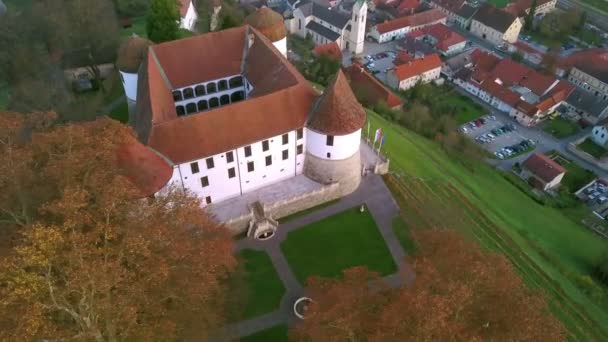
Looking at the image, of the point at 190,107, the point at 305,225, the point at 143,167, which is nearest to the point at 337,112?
the point at 305,225

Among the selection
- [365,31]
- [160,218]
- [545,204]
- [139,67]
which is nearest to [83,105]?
[139,67]

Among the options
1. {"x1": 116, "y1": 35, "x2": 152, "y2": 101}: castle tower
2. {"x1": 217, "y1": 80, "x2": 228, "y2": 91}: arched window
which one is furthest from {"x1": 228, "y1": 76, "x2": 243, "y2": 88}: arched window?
{"x1": 116, "y1": 35, "x2": 152, "y2": 101}: castle tower

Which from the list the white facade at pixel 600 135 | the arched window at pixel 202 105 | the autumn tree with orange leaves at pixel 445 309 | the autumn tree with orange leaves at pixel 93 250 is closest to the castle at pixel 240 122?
the arched window at pixel 202 105

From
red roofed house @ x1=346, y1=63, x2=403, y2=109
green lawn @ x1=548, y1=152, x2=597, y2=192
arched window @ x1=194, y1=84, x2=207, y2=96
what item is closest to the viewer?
arched window @ x1=194, y1=84, x2=207, y2=96

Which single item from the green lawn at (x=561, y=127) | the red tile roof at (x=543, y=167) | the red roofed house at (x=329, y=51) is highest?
the red roofed house at (x=329, y=51)

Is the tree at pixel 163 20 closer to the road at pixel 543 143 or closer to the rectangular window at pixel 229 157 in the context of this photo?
the rectangular window at pixel 229 157

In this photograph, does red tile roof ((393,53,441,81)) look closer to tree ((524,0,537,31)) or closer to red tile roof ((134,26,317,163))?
tree ((524,0,537,31))
